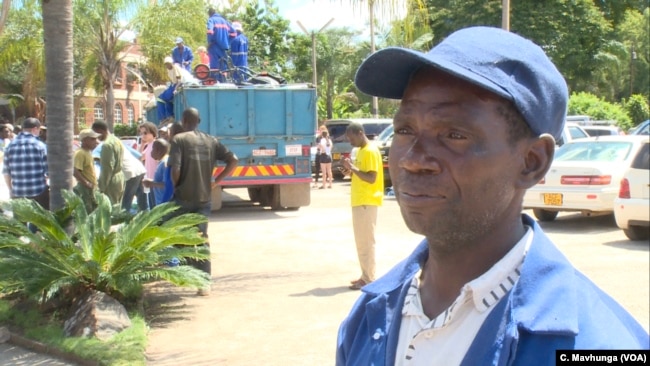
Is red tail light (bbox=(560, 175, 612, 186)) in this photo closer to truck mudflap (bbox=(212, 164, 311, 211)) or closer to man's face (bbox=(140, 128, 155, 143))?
truck mudflap (bbox=(212, 164, 311, 211))

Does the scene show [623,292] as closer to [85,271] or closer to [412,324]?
[85,271]

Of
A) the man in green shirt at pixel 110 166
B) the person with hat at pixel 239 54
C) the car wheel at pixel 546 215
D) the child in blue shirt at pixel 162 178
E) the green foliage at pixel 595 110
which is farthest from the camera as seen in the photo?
the green foliage at pixel 595 110

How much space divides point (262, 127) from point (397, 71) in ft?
41.8

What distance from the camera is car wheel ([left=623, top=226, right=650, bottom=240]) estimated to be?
417 inches

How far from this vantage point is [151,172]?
11.3 metres

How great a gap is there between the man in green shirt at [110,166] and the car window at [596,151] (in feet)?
23.2

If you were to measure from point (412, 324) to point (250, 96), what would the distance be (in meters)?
12.7

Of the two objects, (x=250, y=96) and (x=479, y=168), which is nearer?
(x=479, y=168)

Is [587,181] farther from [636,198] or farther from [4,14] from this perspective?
[4,14]

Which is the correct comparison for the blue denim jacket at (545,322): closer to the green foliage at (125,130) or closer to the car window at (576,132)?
the car window at (576,132)

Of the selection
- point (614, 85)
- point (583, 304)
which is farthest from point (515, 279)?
point (614, 85)

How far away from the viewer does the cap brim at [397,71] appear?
151 centimetres

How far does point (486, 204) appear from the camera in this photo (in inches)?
62.4

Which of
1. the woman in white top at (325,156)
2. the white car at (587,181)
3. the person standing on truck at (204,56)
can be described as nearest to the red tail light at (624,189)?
the white car at (587,181)
